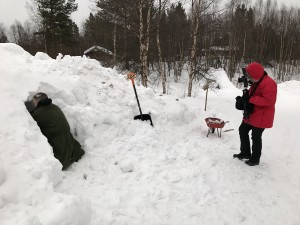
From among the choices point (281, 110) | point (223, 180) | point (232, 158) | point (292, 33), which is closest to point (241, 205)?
point (223, 180)

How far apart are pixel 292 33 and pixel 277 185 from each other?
108 ft

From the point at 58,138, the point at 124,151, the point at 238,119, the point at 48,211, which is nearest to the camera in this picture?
the point at 48,211

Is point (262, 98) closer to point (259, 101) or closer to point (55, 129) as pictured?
point (259, 101)

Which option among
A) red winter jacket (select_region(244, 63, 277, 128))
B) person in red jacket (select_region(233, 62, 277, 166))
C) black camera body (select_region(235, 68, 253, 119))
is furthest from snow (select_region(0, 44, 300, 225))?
black camera body (select_region(235, 68, 253, 119))

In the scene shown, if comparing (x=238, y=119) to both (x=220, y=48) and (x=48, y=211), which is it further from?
(x=220, y=48)

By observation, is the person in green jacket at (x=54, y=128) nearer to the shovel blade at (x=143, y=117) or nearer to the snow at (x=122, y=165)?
the snow at (x=122, y=165)

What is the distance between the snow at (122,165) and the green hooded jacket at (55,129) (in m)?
0.20

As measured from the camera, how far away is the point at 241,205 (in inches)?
151

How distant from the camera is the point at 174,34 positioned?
92.3 feet

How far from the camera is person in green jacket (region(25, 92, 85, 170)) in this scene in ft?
13.8

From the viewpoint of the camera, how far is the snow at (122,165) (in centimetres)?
303

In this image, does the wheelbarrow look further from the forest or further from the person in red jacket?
the forest

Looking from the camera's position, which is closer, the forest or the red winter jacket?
the red winter jacket

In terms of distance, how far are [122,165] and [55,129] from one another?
124 centimetres
